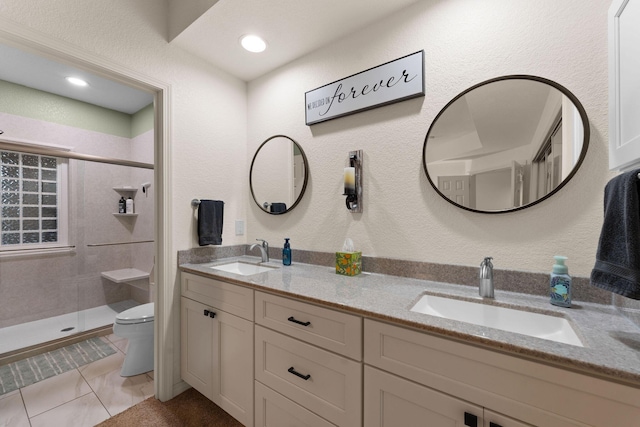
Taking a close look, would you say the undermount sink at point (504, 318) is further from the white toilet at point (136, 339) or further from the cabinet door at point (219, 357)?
the white toilet at point (136, 339)

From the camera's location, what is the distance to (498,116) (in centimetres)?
124

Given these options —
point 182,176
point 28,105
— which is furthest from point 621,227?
point 28,105

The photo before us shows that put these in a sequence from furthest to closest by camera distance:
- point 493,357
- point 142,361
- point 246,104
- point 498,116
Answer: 1. point 246,104
2. point 142,361
3. point 498,116
4. point 493,357

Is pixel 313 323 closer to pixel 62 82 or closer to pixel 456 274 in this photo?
pixel 456 274

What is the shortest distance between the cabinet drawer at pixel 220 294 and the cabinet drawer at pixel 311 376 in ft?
0.47

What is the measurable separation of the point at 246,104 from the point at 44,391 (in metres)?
2.58

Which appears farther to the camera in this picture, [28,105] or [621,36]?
[28,105]

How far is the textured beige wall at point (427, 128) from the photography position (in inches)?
42.6

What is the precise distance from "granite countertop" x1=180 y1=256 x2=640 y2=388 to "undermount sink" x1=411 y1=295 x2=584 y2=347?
0.03 metres

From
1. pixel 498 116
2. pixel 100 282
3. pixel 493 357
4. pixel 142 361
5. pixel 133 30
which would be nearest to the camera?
pixel 493 357

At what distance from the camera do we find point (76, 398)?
1738 millimetres

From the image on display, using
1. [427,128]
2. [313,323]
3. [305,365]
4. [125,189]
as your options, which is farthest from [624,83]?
[125,189]

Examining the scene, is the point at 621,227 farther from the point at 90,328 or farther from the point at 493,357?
the point at 90,328

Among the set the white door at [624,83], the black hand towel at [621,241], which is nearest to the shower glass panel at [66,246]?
the black hand towel at [621,241]
